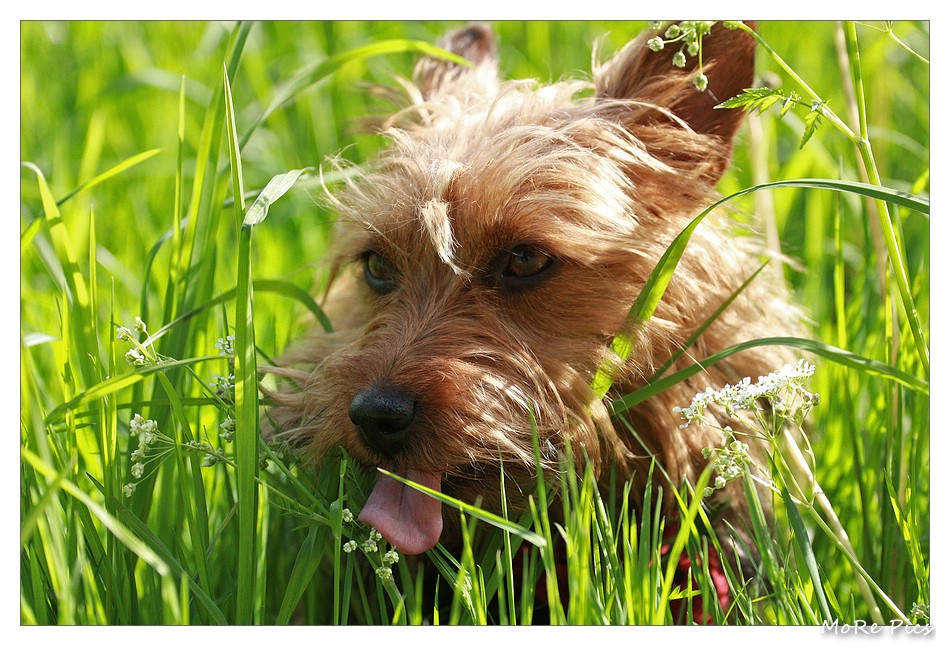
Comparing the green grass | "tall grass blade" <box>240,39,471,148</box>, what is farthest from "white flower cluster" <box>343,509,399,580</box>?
"tall grass blade" <box>240,39,471,148</box>

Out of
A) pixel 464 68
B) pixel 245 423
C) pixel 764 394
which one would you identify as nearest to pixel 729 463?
pixel 764 394

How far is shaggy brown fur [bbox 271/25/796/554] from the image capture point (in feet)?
6.55

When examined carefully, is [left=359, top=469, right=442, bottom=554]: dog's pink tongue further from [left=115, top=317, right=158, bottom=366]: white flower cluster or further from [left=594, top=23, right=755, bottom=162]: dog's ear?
[left=594, top=23, right=755, bottom=162]: dog's ear

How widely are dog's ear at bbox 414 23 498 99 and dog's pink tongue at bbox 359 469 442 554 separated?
4.44ft

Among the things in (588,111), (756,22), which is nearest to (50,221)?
(588,111)

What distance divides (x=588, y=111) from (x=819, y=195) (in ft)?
6.20

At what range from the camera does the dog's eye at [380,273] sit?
2.43 m

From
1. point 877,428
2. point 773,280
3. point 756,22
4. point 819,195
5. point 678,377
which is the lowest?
point 877,428

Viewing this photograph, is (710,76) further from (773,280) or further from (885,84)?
(885,84)

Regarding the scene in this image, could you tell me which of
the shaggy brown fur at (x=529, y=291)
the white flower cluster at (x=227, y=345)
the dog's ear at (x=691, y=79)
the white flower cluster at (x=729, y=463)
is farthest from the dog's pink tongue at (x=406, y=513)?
the dog's ear at (x=691, y=79)

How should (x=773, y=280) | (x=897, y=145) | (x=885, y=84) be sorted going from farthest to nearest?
(x=897, y=145) < (x=885, y=84) < (x=773, y=280)

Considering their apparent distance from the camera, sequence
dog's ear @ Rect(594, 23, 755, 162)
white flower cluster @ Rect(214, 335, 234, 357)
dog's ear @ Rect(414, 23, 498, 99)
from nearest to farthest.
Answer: white flower cluster @ Rect(214, 335, 234, 357) → dog's ear @ Rect(594, 23, 755, 162) → dog's ear @ Rect(414, 23, 498, 99)

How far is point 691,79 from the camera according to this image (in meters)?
2.31

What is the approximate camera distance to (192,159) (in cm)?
434
